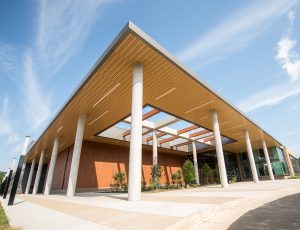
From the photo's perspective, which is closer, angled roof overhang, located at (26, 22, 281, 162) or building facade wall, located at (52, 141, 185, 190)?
angled roof overhang, located at (26, 22, 281, 162)

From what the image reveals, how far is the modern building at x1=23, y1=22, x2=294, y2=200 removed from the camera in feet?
30.2

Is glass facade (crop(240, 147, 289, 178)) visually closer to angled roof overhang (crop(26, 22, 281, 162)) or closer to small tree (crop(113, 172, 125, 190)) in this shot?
angled roof overhang (crop(26, 22, 281, 162))

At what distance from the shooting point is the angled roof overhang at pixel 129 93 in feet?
30.6

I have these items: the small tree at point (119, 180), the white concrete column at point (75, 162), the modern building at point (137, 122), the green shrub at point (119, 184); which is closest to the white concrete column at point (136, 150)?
the modern building at point (137, 122)

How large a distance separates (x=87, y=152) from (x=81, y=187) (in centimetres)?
428

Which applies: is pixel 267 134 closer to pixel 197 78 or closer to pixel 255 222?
pixel 197 78

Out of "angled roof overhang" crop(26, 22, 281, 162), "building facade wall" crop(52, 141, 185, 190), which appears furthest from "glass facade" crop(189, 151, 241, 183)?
"angled roof overhang" crop(26, 22, 281, 162)

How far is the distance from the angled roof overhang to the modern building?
0.04m

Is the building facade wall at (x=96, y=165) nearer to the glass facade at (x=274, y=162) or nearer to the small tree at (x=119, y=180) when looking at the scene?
the small tree at (x=119, y=180)

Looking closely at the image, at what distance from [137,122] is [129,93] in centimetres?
522

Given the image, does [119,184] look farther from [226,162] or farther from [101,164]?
[226,162]

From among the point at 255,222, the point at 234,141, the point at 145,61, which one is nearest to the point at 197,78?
the point at 145,61

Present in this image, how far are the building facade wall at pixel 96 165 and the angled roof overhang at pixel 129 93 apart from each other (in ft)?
10.3

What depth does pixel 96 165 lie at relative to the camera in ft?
78.5
